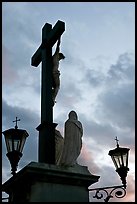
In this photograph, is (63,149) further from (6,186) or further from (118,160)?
(118,160)

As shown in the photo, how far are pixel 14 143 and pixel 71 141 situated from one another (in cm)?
159

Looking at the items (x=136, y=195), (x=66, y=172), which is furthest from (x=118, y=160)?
(x=66, y=172)

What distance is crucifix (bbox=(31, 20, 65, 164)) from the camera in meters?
9.14

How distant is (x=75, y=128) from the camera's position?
9.05 m

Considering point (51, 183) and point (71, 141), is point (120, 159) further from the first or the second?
point (51, 183)

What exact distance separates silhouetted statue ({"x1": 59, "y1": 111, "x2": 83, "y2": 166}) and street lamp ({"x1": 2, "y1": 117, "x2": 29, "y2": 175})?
1.32 metres

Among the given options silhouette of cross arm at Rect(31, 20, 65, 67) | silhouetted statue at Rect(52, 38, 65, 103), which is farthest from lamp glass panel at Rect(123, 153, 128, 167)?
silhouette of cross arm at Rect(31, 20, 65, 67)

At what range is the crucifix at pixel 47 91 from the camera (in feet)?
30.0

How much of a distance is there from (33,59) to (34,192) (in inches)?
146

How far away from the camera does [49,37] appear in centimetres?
1035

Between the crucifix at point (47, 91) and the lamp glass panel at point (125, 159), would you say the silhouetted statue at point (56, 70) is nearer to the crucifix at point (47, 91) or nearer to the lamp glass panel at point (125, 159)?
the crucifix at point (47, 91)

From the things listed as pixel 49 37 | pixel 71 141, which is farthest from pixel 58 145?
pixel 49 37

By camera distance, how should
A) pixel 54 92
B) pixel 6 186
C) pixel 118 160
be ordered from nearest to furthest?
pixel 6 186
pixel 54 92
pixel 118 160

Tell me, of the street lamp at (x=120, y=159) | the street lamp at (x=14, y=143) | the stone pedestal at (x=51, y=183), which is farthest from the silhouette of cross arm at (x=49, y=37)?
the stone pedestal at (x=51, y=183)
